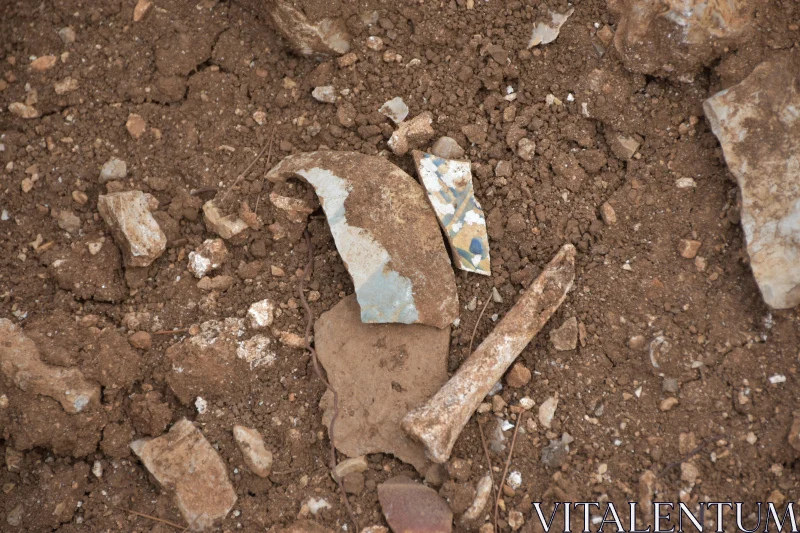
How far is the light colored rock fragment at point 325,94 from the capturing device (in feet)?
10.00

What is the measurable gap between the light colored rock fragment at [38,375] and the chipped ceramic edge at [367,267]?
1.12 meters

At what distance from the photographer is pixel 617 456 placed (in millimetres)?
2514

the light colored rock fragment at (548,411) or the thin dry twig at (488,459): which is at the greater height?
the light colored rock fragment at (548,411)

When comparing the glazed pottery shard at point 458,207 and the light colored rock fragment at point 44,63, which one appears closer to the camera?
the glazed pottery shard at point 458,207

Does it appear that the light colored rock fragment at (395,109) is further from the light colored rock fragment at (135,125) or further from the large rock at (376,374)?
the light colored rock fragment at (135,125)

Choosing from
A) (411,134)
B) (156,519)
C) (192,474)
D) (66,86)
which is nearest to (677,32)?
(411,134)

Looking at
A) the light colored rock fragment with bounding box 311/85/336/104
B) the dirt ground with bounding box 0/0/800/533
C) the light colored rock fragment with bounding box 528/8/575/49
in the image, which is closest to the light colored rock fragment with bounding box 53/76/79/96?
the dirt ground with bounding box 0/0/800/533

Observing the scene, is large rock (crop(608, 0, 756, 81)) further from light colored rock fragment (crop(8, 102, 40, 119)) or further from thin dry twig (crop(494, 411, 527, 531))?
light colored rock fragment (crop(8, 102, 40, 119))

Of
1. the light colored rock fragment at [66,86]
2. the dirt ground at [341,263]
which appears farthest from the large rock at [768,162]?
the light colored rock fragment at [66,86]

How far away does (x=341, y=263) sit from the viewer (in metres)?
2.89

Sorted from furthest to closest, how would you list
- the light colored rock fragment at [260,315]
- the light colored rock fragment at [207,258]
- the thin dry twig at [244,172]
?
the thin dry twig at [244,172] < the light colored rock fragment at [207,258] < the light colored rock fragment at [260,315]

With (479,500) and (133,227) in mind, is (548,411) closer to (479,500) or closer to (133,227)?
(479,500)

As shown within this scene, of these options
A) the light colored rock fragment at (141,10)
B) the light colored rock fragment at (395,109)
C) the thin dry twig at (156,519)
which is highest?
the light colored rock fragment at (141,10)

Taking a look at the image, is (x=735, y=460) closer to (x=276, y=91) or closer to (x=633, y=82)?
(x=633, y=82)
